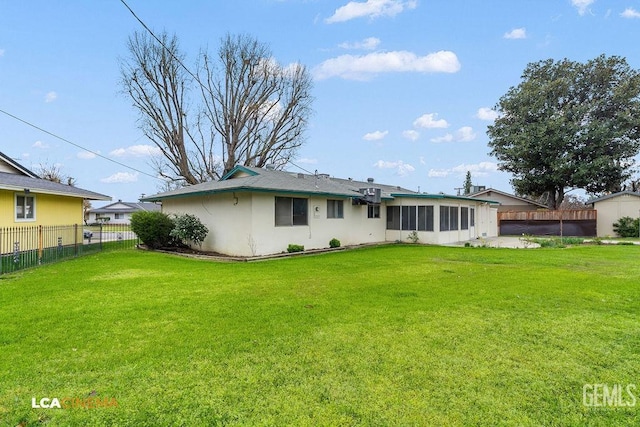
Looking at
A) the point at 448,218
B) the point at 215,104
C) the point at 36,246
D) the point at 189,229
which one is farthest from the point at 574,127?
the point at 36,246

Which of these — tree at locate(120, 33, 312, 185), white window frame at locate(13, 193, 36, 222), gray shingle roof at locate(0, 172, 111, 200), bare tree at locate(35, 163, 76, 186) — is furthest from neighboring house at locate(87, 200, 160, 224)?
white window frame at locate(13, 193, 36, 222)

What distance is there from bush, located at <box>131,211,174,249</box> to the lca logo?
1153cm

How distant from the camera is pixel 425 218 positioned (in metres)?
16.4

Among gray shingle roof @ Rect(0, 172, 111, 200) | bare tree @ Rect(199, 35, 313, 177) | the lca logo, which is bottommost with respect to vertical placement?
the lca logo

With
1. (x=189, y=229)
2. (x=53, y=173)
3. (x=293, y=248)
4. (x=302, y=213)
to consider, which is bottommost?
(x=293, y=248)

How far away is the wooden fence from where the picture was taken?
22266 mm

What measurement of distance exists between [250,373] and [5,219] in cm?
1268

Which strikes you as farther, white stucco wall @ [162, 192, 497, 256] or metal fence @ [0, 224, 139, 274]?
white stucco wall @ [162, 192, 497, 256]

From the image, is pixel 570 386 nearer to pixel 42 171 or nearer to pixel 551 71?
pixel 551 71

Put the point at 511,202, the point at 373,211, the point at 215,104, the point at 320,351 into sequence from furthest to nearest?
the point at 511,202 < the point at 215,104 < the point at 373,211 < the point at 320,351

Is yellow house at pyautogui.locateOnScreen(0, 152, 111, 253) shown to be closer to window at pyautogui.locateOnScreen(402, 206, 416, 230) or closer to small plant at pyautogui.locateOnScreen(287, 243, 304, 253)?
small plant at pyautogui.locateOnScreen(287, 243, 304, 253)

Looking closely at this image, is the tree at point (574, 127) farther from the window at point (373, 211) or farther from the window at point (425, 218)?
the window at point (373, 211)

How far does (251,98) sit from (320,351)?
2379 cm

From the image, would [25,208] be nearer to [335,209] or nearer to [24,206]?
[24,206]
